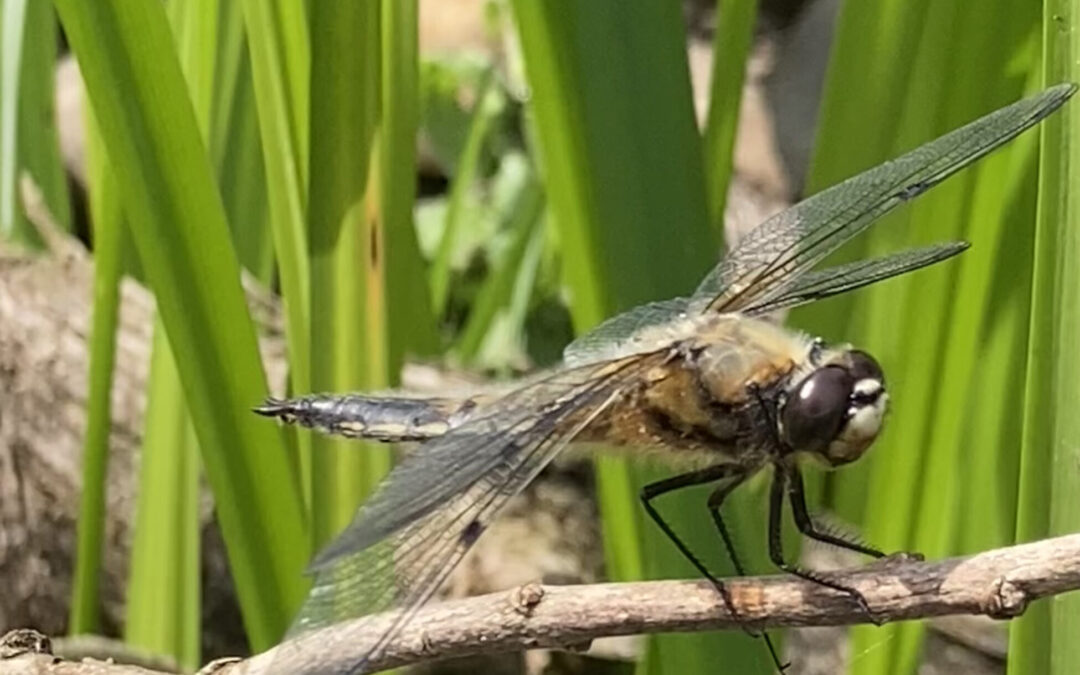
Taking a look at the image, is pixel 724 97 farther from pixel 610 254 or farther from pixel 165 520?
pixel 165 520

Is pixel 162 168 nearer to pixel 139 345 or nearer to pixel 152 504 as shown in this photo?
pixel 152 504

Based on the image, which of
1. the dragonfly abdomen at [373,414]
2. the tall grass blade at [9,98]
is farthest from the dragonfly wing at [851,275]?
the tall grass blade at [9,98]

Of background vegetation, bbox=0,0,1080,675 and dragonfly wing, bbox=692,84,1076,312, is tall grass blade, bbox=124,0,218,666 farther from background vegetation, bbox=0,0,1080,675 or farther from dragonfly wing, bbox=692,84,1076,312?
dragonfly wing, bbox=692,84,1076,312

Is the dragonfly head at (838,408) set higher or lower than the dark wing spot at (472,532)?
higher

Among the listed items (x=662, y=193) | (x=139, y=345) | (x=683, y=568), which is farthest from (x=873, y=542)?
(x=139, y=345)

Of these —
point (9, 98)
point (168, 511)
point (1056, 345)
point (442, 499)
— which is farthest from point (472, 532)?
point (9, 98)

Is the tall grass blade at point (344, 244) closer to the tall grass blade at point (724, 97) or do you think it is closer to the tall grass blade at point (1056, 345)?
the tall grass blade at point (724, 97)

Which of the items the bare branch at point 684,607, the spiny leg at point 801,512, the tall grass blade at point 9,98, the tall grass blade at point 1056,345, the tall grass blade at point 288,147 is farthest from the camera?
the tall grass blade at point 9,98
